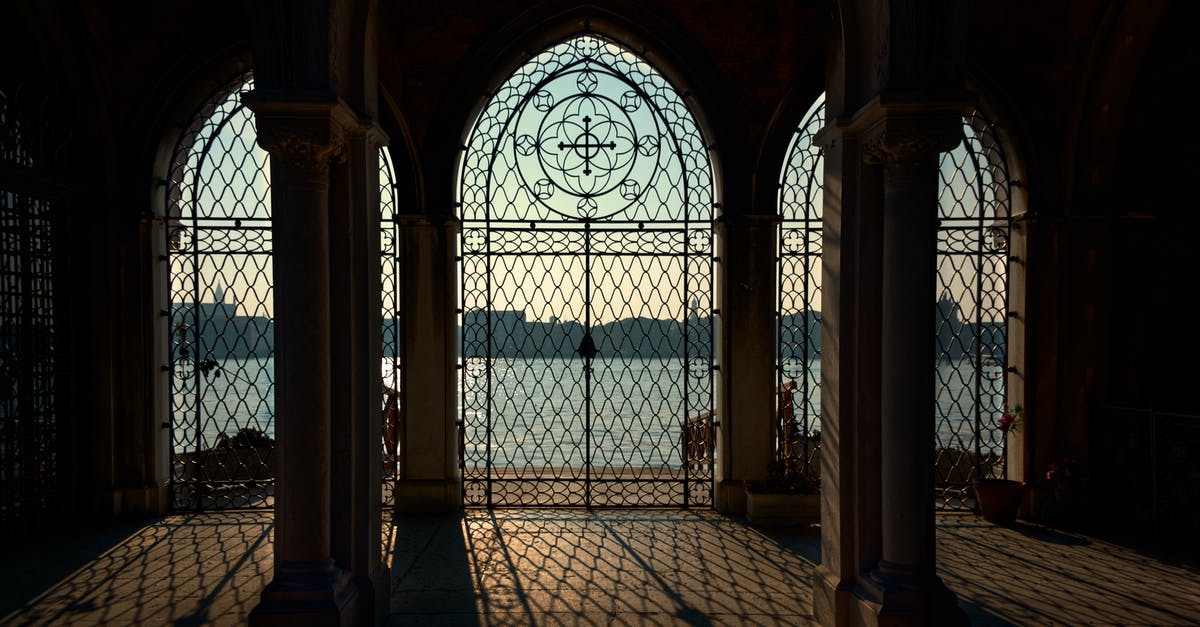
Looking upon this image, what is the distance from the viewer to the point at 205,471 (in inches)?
297

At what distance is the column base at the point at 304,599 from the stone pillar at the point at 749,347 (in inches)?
164

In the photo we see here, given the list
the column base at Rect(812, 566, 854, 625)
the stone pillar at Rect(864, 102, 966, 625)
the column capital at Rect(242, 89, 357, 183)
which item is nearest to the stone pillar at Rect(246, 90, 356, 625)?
the column capital at Rect(242, 89, 357, 183)

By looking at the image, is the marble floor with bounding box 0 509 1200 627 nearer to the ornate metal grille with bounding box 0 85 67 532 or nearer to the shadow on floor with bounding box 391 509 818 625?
the shadow on floor with bounding box 391 509 818 625

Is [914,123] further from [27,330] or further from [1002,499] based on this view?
[27,330]

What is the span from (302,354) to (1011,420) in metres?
6.24

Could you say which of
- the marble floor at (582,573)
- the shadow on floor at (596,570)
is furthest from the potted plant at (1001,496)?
the shadow on floor at (596,570)

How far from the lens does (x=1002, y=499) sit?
21.8ft

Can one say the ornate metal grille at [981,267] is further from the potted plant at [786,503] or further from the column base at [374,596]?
the column base at [374,596]

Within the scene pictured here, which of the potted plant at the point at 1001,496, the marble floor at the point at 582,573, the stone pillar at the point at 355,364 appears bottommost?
the marble floor at the point at 582,573

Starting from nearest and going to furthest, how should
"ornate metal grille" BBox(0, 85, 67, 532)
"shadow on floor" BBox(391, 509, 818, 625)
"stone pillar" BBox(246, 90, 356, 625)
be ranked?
"stone pillar" BBox(246, 90, 356, 625) < "shadow on floor" BBox(391, 509, 818, 625) < "ornate metal grille" BBox(0, 85, 67, 532)

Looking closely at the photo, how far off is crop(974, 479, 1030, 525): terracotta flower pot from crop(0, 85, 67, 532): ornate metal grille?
8.37 metres

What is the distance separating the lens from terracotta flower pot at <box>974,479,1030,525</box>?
21.7ft

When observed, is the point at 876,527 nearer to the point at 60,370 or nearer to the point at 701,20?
the point at 701,20

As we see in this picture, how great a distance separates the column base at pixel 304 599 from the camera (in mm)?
3539
